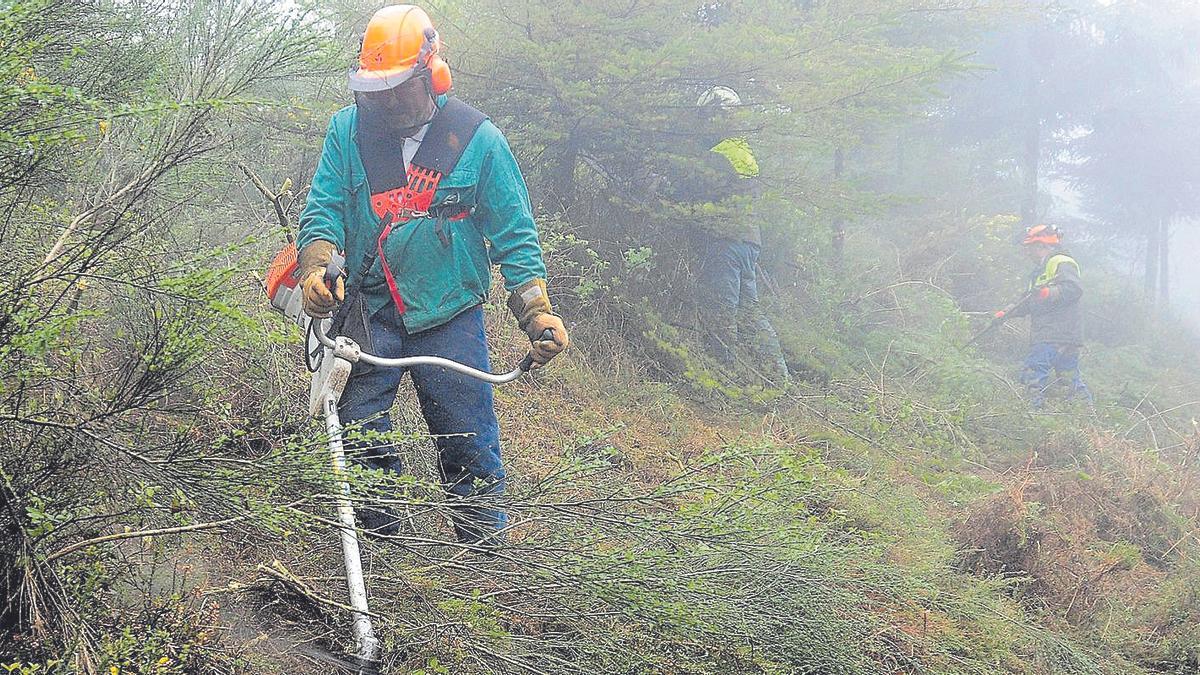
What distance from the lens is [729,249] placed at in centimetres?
832

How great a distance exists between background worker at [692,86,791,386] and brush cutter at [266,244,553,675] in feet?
14.7

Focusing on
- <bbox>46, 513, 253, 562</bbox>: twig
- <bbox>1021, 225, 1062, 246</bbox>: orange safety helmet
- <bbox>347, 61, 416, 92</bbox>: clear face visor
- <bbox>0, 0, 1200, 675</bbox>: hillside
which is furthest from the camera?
<bbox>1021, 225, 1062, 246</bbox>: orange safety helmet

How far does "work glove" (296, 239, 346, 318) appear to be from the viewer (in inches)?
124

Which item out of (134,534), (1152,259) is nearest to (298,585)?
(134,534)

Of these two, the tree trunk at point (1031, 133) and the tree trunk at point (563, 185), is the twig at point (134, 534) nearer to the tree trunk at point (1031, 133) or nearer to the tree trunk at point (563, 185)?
the tree trunk at point (563, 185)

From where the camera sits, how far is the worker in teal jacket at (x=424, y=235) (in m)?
3.51

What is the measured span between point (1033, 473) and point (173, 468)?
6564 mm

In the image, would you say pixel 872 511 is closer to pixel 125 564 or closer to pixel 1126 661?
pixel 1126 661

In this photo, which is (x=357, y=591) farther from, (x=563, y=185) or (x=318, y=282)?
(x=563, y=185)

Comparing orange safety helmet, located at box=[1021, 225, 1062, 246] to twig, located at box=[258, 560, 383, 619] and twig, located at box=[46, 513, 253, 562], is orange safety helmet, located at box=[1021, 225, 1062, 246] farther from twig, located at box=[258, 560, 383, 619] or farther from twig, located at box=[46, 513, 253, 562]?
twig, located at box=[46, 513, 253, 562]

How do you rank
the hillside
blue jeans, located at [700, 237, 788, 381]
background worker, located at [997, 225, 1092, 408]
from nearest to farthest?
the hillside → blue jeans, located at [700, 237, 788, 381] → background worker, located at [997, 225, 1092, 408]

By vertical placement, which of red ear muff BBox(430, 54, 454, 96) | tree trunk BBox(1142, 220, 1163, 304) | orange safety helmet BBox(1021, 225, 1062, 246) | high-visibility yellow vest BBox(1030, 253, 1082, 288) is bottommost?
tree trunk BBox(1142, 220, 1163, 304)

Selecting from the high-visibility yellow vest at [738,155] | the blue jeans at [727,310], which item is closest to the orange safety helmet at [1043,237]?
the blue jeans at [727,310]

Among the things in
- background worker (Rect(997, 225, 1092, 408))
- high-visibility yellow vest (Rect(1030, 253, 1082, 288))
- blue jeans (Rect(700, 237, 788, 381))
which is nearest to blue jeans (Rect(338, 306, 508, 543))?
blue jeans (Rect(700, 237, 788, 381))
